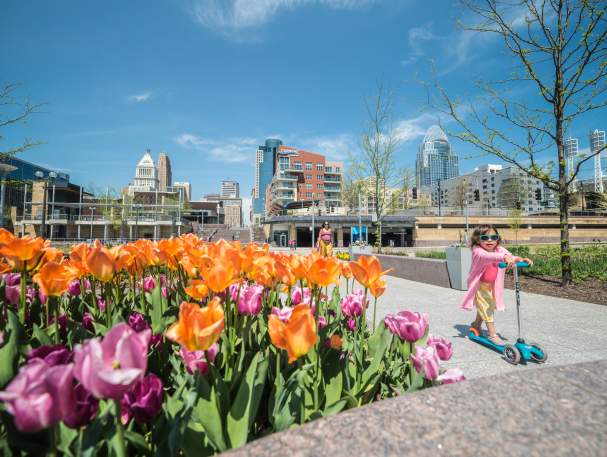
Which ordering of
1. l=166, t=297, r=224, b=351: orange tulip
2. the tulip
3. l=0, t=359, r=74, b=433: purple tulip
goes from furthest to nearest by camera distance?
the tulip, l=166, t=297, r=224, b=351: orange tulip, l=0, t=359, r=74, b=433: purple tulip

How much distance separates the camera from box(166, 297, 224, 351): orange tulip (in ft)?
3.11

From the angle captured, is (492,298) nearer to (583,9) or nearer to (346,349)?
(346,349)

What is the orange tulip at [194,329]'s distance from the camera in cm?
95

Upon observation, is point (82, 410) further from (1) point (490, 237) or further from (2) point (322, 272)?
(1) point (490, 237)

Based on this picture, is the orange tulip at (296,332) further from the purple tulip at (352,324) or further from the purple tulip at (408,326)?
the purple tulip at (352,324)

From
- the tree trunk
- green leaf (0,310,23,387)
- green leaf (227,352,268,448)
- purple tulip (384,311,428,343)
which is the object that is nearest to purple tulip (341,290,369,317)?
purple tulip (384,311,428,343)

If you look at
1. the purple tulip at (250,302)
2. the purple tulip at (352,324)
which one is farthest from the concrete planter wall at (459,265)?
the purple tulip at (250,302)

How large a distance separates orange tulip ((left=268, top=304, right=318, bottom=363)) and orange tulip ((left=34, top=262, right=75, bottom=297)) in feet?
3.38

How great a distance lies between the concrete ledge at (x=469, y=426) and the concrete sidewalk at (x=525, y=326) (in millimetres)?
1601

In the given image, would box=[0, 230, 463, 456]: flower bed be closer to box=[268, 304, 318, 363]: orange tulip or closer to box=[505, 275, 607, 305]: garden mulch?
box=[268, 304, 318, 363]: orange tulip

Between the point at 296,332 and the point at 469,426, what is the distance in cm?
55

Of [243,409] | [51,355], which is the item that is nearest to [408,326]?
[243,409]

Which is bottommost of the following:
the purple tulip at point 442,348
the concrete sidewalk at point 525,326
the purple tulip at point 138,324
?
the concrete sidewalk at point 525,326

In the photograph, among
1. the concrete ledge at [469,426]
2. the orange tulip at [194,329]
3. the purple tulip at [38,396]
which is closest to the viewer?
the purple tulip at [38,396]
